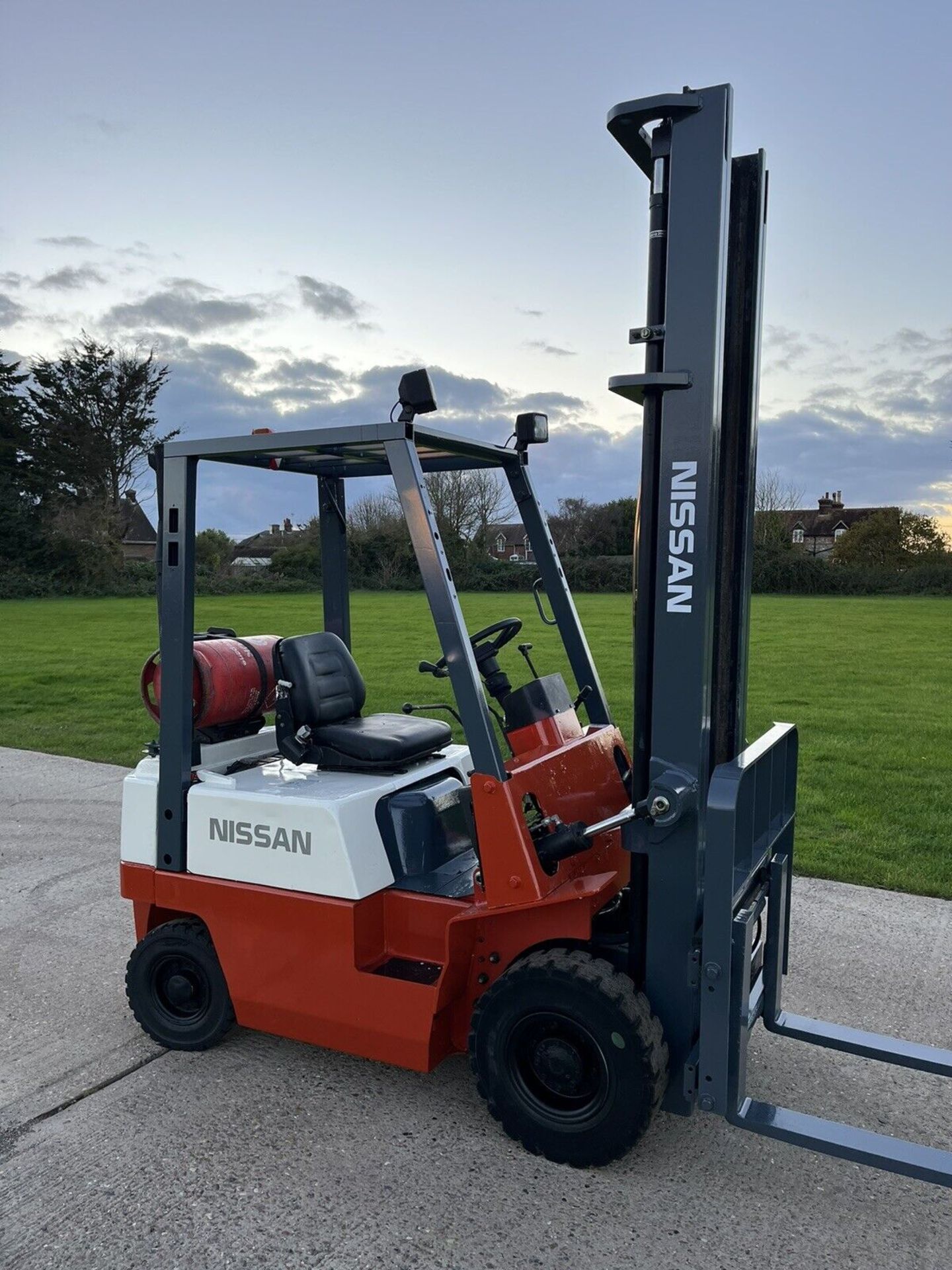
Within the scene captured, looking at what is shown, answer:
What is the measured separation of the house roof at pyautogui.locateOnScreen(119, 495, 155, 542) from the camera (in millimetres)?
42812

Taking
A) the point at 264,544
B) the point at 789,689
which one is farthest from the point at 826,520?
the point at 789,689

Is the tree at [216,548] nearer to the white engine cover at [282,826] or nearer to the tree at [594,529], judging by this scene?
the tree at [594,529]

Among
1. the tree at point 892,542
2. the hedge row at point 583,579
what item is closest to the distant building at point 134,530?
the hedge row at point 583,579

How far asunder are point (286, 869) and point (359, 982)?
48cm

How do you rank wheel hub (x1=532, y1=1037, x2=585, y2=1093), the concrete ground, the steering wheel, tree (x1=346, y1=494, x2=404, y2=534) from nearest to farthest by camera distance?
the concrete ground → wheel hub (x1=532, y1=1037, x2=585, y2=1093) → the steering wheel → tree (x1=346, y1=494, x2=404, y2=534)

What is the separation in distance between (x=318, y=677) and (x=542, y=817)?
117 centimetres

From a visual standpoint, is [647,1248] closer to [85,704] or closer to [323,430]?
[323,430]

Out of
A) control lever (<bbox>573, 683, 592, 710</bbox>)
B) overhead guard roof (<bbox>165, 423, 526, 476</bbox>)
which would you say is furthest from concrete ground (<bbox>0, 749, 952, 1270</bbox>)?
overhead guard roof (<bbox>165, 423, 526, 476</bbox>)

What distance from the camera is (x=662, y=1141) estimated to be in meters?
3.41

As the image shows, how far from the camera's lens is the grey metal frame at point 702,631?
3033 mm

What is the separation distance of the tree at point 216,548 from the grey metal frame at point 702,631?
111 ft

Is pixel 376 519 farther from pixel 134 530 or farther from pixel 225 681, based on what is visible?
pixel 134 530

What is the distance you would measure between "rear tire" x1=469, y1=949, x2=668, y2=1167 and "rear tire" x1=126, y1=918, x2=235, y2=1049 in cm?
116

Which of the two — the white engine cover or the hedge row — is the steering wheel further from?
the hedge row
